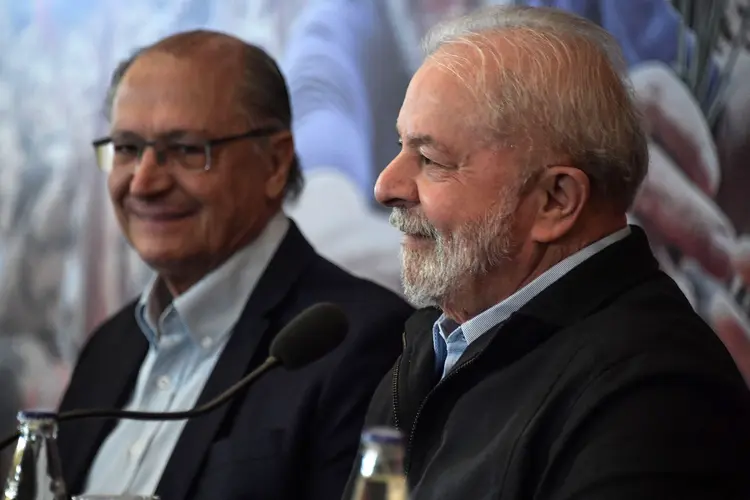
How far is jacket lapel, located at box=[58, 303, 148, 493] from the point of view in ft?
6.66

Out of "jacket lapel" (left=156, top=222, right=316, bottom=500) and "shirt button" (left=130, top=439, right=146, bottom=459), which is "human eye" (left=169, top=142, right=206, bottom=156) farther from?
"shirt button" (left=130, top=439, right=146, bottom=459)

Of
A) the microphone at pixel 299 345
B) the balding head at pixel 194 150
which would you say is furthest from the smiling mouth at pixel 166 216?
the microphone at pixel 299 345

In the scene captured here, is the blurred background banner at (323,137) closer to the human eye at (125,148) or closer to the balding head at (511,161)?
the human eye at (125,148)

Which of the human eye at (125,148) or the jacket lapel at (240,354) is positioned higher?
the human eye at (125,148)

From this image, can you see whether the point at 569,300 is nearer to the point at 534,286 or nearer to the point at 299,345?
the point at 534,286

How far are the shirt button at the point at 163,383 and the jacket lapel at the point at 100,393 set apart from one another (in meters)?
0.12

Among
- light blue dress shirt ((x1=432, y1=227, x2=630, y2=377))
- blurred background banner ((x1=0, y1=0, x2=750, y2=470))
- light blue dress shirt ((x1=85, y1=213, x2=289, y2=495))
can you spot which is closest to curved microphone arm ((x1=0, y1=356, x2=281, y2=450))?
light blue dress shirt ((x1=432, y1=227, x2=630, y2=377))

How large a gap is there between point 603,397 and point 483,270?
11.5 inches

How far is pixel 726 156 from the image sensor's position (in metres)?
2.01

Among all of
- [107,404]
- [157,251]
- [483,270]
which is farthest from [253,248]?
[483,270]

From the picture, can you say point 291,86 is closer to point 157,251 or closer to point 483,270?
point 157,251

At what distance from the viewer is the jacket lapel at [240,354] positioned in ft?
5.89

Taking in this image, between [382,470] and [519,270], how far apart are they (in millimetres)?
657

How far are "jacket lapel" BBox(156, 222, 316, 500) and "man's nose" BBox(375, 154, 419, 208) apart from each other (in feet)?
1.71
